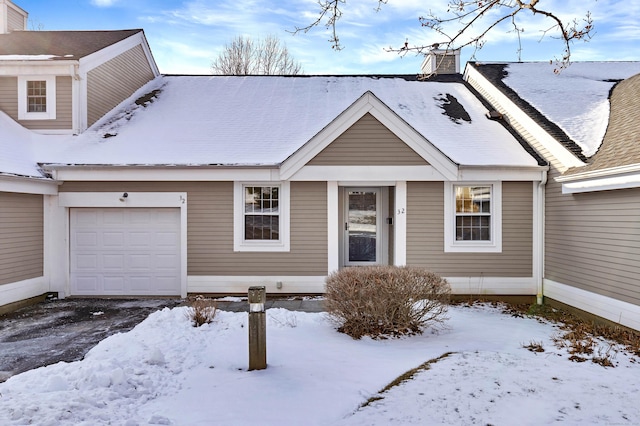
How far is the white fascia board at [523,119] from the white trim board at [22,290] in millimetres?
11989

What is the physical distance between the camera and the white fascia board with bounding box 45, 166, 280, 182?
932cm

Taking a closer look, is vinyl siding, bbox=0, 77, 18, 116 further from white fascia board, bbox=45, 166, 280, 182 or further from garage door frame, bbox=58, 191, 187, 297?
garage door frame, bbox=58, 191, 187, 297

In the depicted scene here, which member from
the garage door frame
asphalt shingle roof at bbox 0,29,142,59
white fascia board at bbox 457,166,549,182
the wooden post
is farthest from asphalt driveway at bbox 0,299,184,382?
white fascia board at bbox 457,166,549,182

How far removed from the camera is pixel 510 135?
1048 centimetres

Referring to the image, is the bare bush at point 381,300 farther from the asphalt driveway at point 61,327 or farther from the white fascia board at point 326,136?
the asphalt driveway at point 61,327

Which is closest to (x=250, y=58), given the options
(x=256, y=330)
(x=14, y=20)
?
(x=14, y=20)

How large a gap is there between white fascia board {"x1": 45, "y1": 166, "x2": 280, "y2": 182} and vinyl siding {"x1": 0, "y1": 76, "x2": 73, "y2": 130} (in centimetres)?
205

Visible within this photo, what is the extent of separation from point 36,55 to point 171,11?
18.2ft

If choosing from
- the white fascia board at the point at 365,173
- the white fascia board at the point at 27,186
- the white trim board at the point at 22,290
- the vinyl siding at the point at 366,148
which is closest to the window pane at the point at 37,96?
the white fascia board at the point at 27,186

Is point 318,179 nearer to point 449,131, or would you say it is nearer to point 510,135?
point 449,131

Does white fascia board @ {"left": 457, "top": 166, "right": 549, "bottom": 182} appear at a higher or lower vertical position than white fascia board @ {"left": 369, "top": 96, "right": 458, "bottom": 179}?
lower

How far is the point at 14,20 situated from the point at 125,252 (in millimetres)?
11089

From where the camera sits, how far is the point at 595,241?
25.5 ft

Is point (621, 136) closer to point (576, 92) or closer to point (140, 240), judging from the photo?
point (576, 92)
